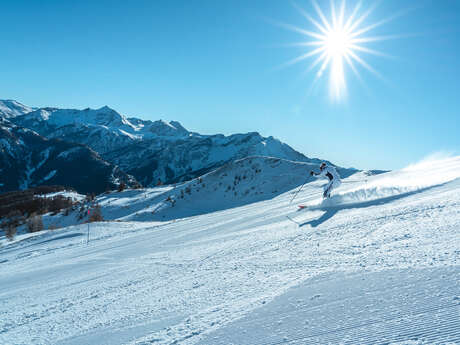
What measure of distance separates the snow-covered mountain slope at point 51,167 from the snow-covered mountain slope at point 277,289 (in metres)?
145

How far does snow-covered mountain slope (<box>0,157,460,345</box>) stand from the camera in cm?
219

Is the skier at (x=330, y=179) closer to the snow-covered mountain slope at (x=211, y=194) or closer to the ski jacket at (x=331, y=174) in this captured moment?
the ski jacket at (x=331, y=174)

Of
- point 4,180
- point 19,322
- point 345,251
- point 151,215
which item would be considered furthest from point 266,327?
point 4,180

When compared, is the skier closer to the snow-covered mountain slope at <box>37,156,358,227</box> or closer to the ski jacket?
the ski jacket

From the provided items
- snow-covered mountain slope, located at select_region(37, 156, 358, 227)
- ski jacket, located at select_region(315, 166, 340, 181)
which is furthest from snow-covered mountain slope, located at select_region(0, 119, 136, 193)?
ski jacket, located at select_region(315, 166, 340, 181)

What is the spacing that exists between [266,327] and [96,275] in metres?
3.99

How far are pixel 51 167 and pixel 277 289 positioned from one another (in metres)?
213

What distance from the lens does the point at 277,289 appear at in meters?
3.08

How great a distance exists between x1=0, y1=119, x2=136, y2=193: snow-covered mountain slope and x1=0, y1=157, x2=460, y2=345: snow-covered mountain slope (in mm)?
144648

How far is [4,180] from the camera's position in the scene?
164 m

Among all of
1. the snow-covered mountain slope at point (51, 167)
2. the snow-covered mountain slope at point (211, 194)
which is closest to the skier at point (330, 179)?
the snow-covered mountain slope at point (211, 194)

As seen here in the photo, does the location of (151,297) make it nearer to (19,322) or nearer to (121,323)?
(121,323)

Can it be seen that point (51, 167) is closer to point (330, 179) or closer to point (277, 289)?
point (330, 179)

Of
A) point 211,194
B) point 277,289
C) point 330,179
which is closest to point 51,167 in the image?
point 211,194
